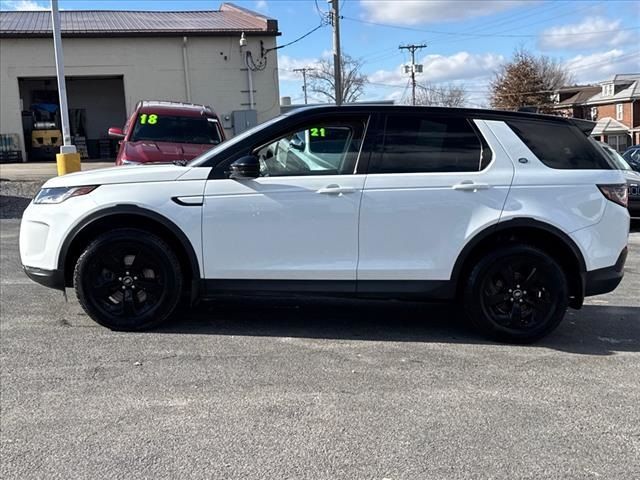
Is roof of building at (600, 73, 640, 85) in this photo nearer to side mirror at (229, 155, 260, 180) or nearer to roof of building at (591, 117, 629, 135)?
roof of building at (591, 117, 629, 135)

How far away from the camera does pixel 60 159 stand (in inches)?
559

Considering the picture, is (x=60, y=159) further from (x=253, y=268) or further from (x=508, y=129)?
(x=508, y=129)

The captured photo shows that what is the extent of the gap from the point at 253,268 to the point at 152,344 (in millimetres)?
947

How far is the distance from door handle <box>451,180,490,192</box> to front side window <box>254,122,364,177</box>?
81cm

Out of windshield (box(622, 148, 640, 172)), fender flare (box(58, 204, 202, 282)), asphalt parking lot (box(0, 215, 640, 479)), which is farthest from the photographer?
windshield (box(622, 148, 640, 172))

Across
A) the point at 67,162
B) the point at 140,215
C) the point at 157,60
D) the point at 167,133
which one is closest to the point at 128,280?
the point at 140,215

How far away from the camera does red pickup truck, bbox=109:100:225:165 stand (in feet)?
34.2

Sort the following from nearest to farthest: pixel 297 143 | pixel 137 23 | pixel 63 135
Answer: pixel 297 143 < pixel 63 135 < pixel 137 23

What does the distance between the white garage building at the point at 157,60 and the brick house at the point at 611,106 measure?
131 feet

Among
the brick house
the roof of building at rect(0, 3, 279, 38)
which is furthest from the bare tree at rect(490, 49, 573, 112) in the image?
the roof of building at rect(0, 3, 279, 38)

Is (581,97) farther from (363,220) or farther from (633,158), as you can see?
(363,220)

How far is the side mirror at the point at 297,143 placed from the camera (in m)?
4.81

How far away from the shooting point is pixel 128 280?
15.9 ft

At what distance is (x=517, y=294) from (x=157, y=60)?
→ 75.8ft
